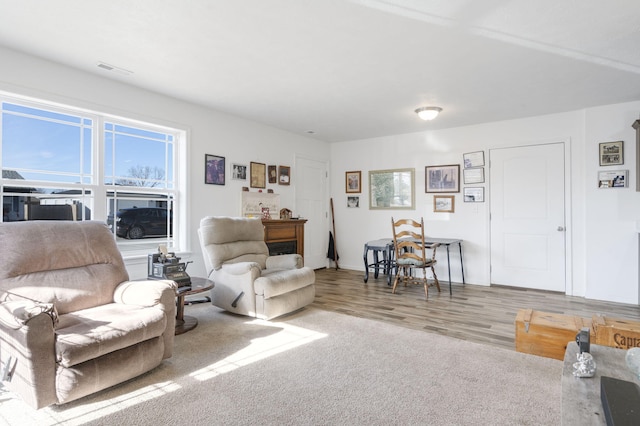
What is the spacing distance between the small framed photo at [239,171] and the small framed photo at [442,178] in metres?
2.91

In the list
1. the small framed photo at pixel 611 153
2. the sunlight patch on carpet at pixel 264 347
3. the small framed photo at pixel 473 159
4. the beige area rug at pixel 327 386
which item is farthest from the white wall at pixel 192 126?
the small framed photo at pixel 611 153

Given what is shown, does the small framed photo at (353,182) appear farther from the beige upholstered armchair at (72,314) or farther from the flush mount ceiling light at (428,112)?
the beige upholstered armchair at (72,314)

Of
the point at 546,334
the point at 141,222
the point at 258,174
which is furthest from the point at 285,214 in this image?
the point at 546,334

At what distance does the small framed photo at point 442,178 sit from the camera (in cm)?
540

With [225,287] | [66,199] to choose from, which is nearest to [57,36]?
[66,199]

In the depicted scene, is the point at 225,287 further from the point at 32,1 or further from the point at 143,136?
the point at 32,1

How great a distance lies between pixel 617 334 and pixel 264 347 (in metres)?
2.46

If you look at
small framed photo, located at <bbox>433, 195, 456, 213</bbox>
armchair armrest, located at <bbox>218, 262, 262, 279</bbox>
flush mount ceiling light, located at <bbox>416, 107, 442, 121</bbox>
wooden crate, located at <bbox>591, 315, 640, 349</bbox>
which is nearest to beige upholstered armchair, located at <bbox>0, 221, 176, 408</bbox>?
armchair armrest, located at <bbox>218, 262, 262, 279</bbox>

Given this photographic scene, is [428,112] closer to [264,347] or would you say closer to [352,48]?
[352,48]

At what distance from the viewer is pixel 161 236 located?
4.23m

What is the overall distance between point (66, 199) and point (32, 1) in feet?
6.02

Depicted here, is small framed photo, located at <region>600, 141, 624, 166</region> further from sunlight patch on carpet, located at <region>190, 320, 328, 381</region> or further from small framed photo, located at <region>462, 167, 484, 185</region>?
sunlight patch on carpet, located at <region>190, 320, 328, 381</region>

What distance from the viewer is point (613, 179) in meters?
4.24

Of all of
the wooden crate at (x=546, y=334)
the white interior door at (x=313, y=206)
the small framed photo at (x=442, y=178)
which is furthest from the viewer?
the white interior door at (x=313, y=206)
